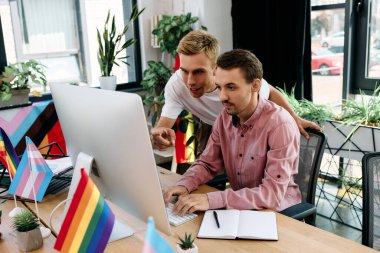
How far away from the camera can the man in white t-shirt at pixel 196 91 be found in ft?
5.92

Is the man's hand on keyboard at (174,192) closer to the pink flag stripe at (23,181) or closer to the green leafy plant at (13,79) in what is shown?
the pink flag stripe at (23,181)

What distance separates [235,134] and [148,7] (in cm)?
293

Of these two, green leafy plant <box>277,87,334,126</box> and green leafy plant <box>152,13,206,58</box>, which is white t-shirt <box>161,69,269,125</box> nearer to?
green leafy plant <box>277,87,334,126</box>

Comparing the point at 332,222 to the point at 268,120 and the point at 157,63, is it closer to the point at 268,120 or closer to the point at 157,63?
the point at 268,120

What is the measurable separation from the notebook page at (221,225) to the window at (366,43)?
7.66 ft

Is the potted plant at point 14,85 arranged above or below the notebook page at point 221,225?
above

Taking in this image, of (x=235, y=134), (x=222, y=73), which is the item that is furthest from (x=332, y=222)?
(x=222, y=73)

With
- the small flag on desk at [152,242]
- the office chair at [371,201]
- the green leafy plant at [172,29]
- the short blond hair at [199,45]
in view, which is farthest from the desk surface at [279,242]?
the green leafy plant at [172,29]

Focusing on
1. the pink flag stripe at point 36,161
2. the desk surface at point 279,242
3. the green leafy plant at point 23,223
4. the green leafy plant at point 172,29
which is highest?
the green leafy plant at point 172,29

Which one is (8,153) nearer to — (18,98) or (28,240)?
(28,240)

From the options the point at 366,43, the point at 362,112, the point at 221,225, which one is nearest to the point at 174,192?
the point at 221,225

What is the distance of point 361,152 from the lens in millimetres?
2596

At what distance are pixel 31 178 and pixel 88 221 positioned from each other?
703 millimetres

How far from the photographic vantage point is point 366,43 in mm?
3164
